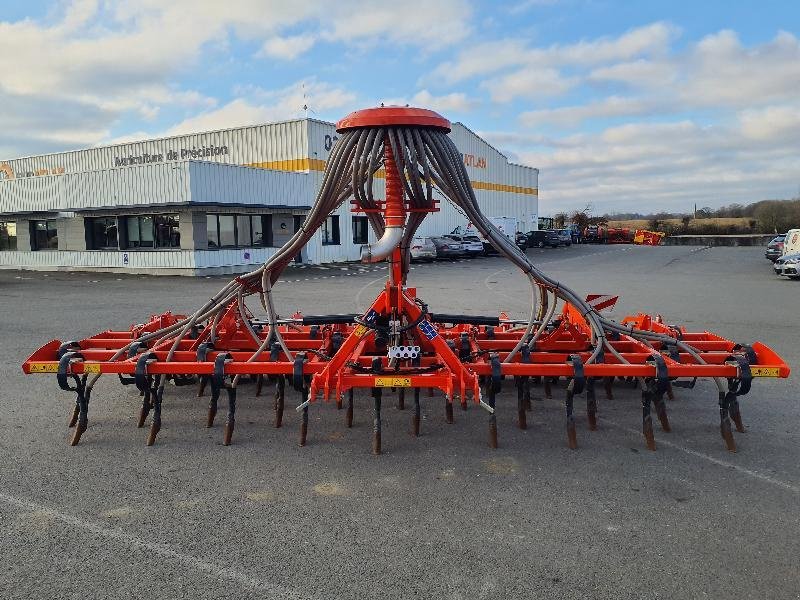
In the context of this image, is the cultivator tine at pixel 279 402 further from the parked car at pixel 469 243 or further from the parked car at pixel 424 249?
the parked car at pixel 469 243

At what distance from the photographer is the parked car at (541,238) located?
45375 millimetres

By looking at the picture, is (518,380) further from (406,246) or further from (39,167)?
(39,167)

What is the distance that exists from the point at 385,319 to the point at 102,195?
71.6 feet

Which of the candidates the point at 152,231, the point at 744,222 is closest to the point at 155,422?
the point at 152,231

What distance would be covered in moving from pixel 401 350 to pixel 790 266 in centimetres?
1963

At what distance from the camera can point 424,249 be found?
2947cm

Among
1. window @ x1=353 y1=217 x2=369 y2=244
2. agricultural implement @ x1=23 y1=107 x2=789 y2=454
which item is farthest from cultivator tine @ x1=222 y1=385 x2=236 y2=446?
window @ x1=353 y1=217 x2=369 y2=244

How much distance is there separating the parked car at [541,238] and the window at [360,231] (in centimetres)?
1777

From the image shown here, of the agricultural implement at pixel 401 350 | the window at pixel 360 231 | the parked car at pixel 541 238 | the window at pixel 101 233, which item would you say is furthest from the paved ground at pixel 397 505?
the parked car at pixel 541 238

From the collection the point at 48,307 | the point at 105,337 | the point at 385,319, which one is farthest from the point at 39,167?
the point at 385,319

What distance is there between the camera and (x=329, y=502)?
4148 mm

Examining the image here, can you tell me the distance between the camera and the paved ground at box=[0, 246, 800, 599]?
129 inches

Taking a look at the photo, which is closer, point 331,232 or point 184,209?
point 184,209

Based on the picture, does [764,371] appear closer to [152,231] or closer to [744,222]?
[152,231]
